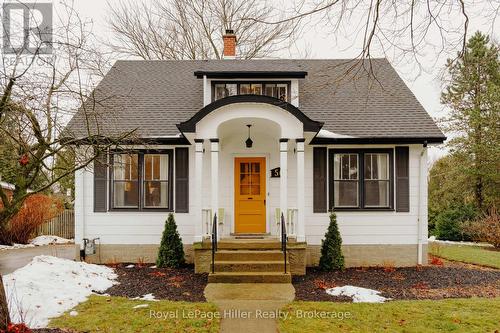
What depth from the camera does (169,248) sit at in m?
9.91

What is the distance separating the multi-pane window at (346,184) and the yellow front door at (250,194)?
6.61ft

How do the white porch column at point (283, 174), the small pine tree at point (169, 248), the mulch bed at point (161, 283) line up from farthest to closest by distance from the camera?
the small pine tree at point (169, 248) < the white porch column at point (283, 174) < the mulch bed at point (161, 283)

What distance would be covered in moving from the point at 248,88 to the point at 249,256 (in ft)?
16.3

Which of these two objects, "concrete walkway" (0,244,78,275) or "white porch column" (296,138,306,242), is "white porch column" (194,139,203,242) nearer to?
"white porch column" (296,138,306,242)

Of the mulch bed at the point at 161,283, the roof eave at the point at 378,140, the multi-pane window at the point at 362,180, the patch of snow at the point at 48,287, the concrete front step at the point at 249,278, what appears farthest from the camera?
the multi-pane window at the point at 362,180

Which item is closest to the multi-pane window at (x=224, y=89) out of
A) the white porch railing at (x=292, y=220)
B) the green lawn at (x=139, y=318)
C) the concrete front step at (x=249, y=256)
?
the white porch railing at (x=292, y=220)

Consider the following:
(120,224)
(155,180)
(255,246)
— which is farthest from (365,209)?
(120,224)

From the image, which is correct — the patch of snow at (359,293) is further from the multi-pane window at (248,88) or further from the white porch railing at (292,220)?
the multi-pane window at (248,88)

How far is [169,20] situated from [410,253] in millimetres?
18001

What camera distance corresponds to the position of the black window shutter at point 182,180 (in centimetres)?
1052

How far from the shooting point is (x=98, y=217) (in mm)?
10539

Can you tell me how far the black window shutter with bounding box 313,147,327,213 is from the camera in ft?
34.2

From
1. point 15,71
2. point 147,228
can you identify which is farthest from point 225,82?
point 15,71

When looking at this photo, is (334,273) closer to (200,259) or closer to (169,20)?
Result: (200,259)
